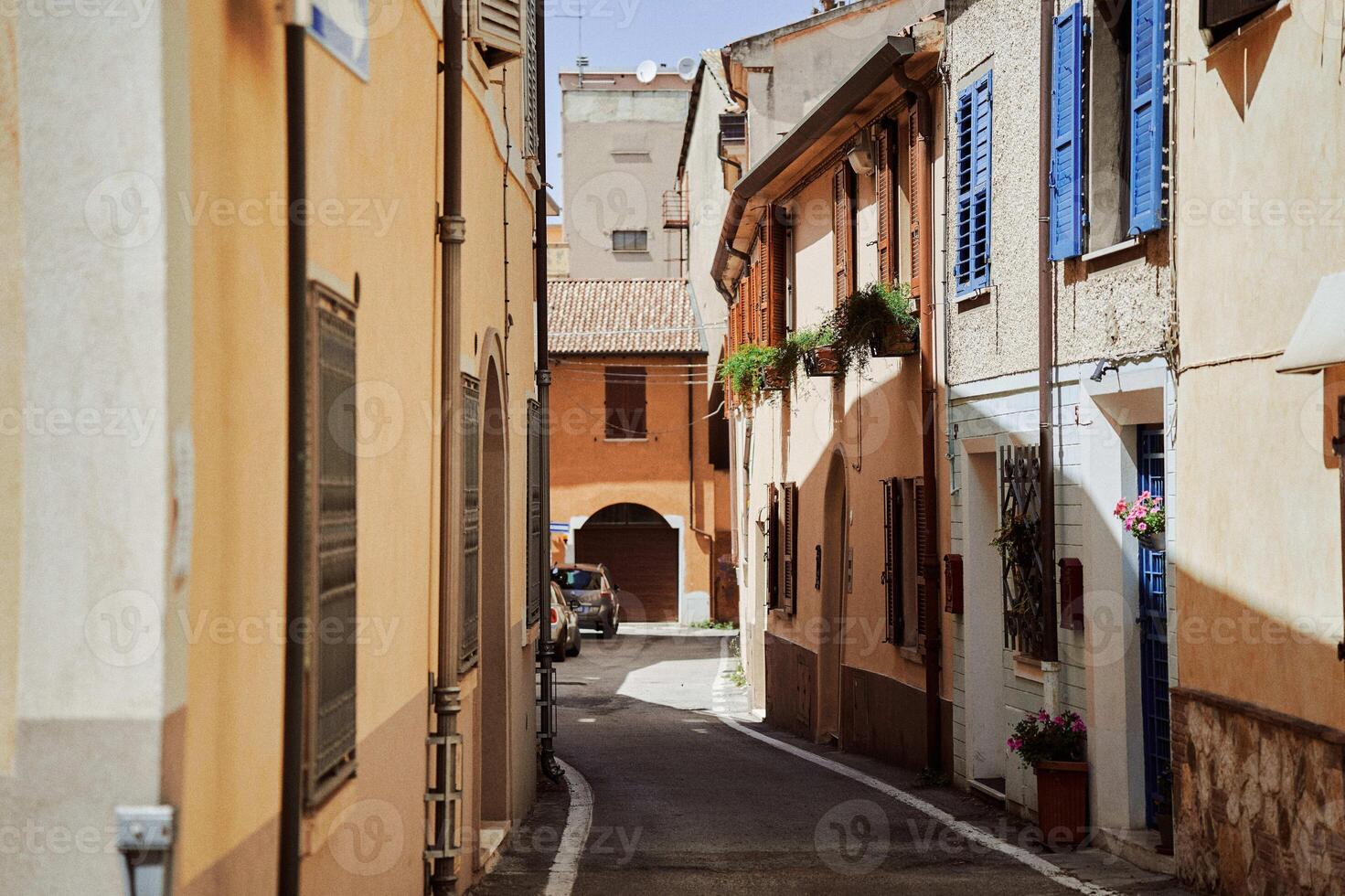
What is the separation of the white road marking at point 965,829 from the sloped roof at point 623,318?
75.8ft

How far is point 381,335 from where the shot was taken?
615cm

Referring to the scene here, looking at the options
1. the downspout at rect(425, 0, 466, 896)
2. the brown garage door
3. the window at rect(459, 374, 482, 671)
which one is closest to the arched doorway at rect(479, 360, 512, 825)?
the window at rect(459, 374, 482, 671)

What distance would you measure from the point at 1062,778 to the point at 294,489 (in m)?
7.15

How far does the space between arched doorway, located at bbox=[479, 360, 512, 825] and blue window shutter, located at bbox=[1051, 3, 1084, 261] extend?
394cm

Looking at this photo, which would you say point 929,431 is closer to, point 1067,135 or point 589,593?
point 1067,135

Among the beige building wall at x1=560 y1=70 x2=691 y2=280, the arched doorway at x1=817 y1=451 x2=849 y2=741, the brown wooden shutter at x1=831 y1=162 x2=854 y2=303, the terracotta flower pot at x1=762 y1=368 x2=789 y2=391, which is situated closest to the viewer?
the brown wooden shutter at x1=831 y1=162 x2=854 y2=303

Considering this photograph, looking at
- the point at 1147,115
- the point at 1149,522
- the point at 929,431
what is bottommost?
the point at 1149,522

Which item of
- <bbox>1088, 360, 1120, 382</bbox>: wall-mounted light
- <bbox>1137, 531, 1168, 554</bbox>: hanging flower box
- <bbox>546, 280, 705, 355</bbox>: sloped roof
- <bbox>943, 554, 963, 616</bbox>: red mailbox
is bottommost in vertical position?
<bbox>943, 554, 963, 616</bbox>: red mailbox

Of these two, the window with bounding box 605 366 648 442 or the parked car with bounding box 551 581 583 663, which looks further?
the window with bounding box 605 366 648 442

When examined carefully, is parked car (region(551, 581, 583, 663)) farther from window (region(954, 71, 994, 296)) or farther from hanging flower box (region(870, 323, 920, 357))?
window (region(954, 71, 994, 296))

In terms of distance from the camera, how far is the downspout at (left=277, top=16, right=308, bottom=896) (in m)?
4.48

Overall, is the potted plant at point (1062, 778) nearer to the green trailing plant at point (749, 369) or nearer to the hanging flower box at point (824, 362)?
the hanging flower box at point (824, 362)

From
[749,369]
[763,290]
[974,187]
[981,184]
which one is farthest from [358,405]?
[763,290]

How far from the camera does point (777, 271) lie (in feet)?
69.5
